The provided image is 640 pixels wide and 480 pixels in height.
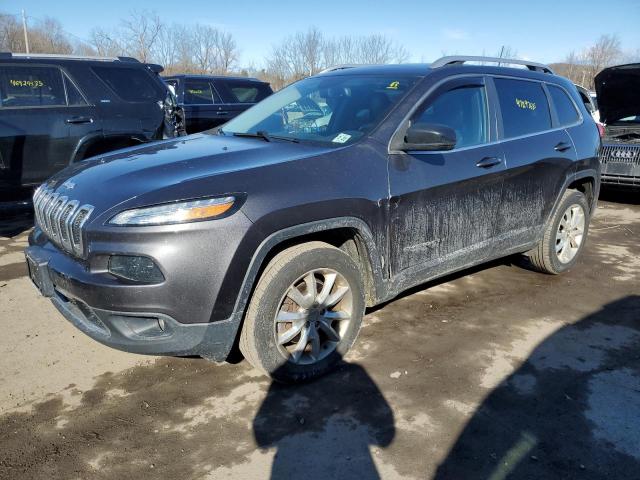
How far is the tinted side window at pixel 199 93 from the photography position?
32.4ft

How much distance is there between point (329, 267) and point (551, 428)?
1418mm

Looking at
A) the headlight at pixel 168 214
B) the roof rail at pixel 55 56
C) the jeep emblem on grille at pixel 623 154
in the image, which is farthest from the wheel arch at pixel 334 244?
the jeep emblem on grille at pixel 623 154

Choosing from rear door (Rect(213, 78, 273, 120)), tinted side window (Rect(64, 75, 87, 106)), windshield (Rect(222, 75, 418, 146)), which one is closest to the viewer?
windshield (Rect(222, 75, 418, 146))

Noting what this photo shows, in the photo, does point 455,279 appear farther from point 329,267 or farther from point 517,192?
point 329,267

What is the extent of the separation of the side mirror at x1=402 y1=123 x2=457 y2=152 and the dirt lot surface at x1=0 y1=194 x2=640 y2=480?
135 centimetres

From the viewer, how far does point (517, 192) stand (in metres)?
4.00

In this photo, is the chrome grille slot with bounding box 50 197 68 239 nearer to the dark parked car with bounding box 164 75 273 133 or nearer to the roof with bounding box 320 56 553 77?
the roof with bounding box 320 56 553 77

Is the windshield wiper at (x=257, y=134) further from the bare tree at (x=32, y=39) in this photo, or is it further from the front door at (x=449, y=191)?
the bare tree at (x=32, y=39)

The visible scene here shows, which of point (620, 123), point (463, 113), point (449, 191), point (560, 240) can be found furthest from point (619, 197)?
point (449, 191)

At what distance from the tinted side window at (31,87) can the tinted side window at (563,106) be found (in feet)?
17.6

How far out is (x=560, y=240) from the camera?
484cm

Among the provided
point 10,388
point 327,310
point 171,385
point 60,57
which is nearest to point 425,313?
point 327,310

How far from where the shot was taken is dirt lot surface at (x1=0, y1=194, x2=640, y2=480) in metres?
2.38

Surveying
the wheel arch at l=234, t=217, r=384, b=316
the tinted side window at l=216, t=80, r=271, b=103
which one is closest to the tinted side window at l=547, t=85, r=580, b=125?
the wheel arch at l=234, t=217, r=384, b=316
